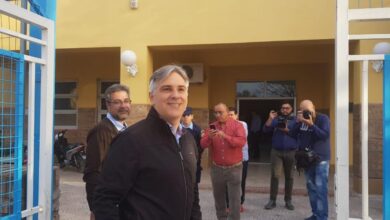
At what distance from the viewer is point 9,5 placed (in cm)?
269

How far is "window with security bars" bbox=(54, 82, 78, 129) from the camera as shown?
12.2m

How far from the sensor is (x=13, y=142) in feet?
10.5

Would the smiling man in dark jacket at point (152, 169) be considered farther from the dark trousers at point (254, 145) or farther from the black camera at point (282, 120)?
the dark trousers at point (254, 145)

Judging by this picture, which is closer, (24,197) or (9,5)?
(9,5)

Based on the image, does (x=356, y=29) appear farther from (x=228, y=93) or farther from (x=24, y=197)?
(x=24, y=197)

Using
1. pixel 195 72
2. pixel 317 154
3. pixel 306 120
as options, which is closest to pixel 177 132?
pixel 306 120

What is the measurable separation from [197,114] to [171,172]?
29.3 feet

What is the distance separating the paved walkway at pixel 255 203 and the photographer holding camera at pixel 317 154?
743 millimetres

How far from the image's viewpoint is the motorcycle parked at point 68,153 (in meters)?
10.7

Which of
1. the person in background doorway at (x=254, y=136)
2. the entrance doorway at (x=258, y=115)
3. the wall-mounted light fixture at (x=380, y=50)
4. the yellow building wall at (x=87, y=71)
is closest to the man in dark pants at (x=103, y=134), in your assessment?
the wall-mounted light fixture at (x=380, y=50)

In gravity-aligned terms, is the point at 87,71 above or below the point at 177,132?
above

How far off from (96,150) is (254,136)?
9.57m

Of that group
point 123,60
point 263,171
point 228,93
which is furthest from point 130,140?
point 228,93

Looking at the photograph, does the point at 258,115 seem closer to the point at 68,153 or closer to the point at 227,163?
the point at 68,153
